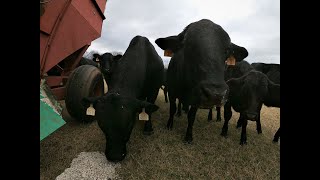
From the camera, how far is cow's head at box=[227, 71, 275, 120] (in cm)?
427

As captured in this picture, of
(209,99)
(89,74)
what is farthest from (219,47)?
(89,74)

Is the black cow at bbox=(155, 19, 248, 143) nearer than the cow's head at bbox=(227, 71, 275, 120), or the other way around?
the black cow at bbox=(155, 19, 248, 143)

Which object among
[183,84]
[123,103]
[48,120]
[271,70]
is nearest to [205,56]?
[183,84]

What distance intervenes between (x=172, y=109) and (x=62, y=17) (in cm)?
291

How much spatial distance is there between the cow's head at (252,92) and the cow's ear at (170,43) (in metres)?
1.48

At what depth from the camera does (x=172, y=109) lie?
5246 mm

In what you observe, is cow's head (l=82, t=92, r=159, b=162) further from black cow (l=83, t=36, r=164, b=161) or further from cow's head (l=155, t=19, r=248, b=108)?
cow's head (l=155, t=19, r=248, b=108)

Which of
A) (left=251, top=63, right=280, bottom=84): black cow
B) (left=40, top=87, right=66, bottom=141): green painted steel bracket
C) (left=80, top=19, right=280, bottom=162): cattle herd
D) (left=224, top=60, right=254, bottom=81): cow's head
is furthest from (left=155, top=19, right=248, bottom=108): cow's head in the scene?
(left=251, top=63, right=280, bottom=84): black cow

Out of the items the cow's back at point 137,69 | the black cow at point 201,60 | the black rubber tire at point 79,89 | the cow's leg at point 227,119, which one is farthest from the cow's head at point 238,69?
the black rubber tire at point 79,89

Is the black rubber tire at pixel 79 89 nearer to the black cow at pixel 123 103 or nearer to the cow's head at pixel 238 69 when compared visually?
the black cow at pixel 123 103

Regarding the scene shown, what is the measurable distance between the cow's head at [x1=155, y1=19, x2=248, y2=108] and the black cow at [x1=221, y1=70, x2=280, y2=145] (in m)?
0.53

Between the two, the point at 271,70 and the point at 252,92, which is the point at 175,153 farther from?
the point at 271,70

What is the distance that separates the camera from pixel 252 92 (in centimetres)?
433

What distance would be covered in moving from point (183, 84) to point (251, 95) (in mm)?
1295
